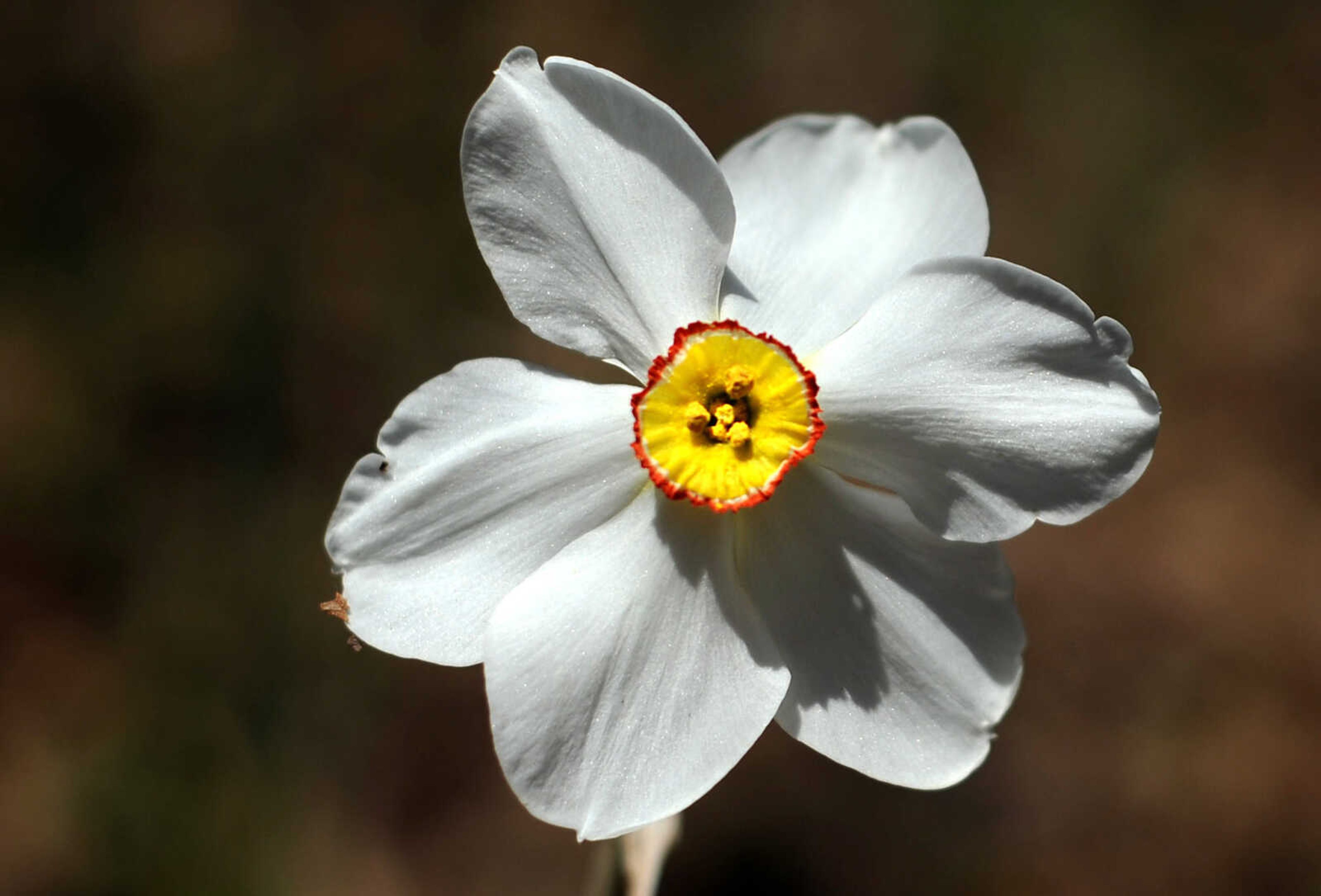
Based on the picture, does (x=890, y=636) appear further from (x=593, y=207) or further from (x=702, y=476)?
(x=593, y=207)

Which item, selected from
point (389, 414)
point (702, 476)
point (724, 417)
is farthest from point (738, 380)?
point (389, 414)

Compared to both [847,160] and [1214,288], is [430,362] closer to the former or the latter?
[847,160]

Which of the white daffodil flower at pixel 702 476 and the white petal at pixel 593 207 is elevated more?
the white petal at pixel 593 207

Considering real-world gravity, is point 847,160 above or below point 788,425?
above

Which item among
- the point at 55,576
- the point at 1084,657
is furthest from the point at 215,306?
the point at 1084,657

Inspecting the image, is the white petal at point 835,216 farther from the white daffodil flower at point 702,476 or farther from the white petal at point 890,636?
the white petal at point 890,636

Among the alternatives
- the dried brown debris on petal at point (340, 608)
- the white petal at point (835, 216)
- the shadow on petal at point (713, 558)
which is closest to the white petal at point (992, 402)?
the white petal at point (835, 216)

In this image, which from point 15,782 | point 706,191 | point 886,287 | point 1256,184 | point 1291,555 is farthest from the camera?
point 1256,184
